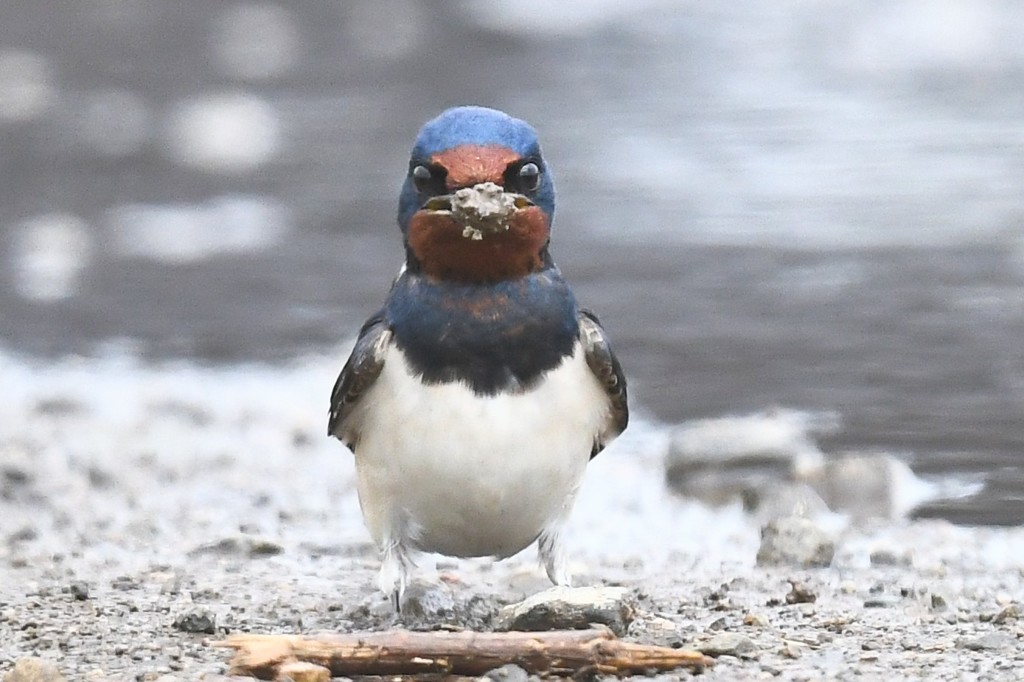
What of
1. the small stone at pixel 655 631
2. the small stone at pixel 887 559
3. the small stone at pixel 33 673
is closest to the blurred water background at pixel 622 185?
the small stone at pixel 887 559

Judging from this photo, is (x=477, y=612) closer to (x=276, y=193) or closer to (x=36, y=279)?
(x=36, y=279)

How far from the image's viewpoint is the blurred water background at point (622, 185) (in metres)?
7.66

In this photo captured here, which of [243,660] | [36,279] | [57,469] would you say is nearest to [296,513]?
[57,469]

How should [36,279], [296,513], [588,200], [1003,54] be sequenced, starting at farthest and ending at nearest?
[1003,54], [588,200], [36,279], [296,513]

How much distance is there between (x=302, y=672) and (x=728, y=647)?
78 centimetres

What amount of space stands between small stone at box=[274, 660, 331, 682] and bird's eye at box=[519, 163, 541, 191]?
1.07m

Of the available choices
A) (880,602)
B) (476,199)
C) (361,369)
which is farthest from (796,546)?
(476,199)

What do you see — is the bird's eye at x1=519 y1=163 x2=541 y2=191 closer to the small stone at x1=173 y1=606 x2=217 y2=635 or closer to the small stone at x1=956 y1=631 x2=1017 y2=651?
the small stone at x1=173 y1=606 x2=217 y2=635

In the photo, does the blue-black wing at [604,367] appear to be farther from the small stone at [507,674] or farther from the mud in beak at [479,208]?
the small stone at [507,674]

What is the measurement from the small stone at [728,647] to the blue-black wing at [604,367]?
75 centimetres

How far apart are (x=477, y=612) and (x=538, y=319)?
61 centimetres

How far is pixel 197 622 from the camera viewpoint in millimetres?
4004

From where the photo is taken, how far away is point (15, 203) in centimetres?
1052

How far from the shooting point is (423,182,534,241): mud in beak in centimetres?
395
